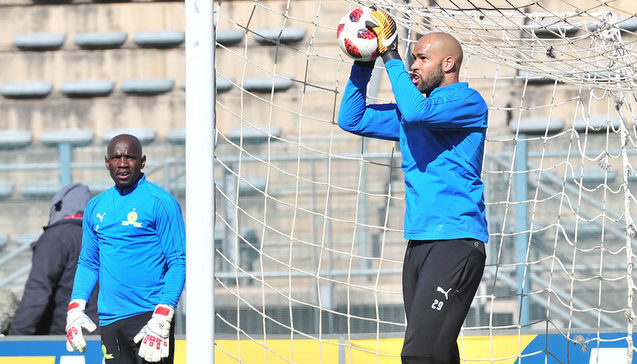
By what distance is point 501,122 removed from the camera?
7.61 m

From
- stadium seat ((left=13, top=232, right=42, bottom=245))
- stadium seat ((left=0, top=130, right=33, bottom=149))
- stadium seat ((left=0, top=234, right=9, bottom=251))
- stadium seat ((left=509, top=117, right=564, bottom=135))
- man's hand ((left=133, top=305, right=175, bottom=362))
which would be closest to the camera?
man's hand ((left=133, top=305, right=175, bottom=362))

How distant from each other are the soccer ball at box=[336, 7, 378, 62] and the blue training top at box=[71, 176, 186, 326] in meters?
1.10

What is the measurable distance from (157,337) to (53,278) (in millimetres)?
1328

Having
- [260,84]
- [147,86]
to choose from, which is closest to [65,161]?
[147,86]

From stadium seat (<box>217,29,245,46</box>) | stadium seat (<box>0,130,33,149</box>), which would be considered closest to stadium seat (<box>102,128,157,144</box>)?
stadium seat (<box>0,130,33,149</box>)

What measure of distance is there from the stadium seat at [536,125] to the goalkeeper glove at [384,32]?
15.0ft

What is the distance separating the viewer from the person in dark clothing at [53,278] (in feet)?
15.1

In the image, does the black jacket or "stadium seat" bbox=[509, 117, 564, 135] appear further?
"stadium seat" bbox=[509, 117, 564, 135]

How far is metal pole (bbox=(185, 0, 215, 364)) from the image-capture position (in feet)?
10.1

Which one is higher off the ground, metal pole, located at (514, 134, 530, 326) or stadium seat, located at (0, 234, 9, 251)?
metal pole, located at (514, 134, 530, 326)

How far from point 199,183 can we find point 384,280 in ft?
10.8

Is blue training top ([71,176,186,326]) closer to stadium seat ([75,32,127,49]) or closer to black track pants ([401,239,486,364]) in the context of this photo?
black track pants ([401,239,486,364])

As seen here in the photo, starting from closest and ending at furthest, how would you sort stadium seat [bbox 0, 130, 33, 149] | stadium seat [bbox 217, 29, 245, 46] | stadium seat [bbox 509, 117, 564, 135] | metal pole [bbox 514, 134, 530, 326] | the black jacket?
the black jacket → metal pole [bbox 514, 134, 530, 326] → stadium seat [bbox 509, 117, 564, 135] → stadium seat [bbox 0, 130, 33, 149] → stadium seat [bbox 217, 29, 245, 46]

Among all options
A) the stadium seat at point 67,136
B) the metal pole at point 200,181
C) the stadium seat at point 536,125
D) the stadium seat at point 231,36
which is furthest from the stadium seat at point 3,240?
the metal pole at point 200,181
